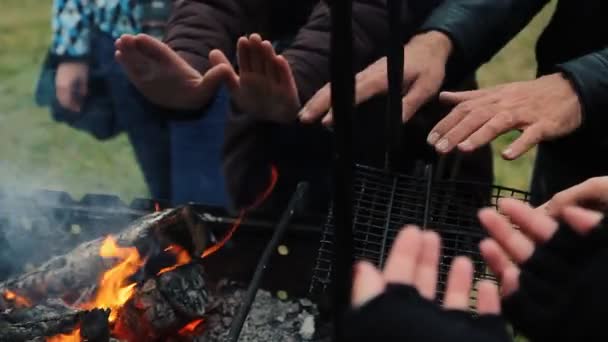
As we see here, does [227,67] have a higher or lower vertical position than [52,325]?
higher

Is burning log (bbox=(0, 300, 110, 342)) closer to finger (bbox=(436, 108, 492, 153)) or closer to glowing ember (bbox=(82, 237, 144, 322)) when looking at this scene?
glowing ember (bbox=(82, 237, 144, 322))

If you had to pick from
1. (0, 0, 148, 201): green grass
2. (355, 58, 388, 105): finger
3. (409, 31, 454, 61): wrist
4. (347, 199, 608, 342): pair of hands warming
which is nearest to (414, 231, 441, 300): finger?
(347, 199, 608, 342): pair of hands warming

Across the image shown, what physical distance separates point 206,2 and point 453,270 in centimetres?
132

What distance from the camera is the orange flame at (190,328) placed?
1.58 metres

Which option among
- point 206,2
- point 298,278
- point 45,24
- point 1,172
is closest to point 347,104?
point 298,278

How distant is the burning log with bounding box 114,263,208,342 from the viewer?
1488mm

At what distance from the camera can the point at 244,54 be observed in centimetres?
154

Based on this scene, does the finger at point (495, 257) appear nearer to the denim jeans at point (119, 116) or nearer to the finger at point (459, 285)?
the finger at point (459, 285)

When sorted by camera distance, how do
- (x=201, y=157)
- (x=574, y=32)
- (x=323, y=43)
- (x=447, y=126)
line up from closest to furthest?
1. (x=447, y=126)
2. (x=574, y=32)
3. (x=323, y=43)
4. (x=201, y=157)

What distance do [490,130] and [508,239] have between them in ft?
1.26

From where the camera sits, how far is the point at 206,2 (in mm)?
1975

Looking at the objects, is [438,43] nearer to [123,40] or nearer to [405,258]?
[123,40]

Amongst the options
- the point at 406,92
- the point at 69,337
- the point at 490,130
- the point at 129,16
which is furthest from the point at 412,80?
the point at 129,16

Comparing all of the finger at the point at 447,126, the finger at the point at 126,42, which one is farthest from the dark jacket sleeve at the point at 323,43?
the finger at the point at 447,126
